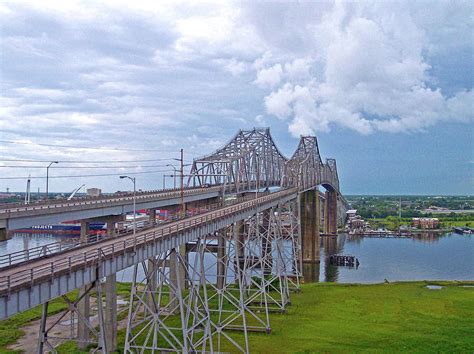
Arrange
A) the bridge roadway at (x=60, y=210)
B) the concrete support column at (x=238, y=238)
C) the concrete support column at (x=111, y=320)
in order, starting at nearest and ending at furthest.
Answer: the bridge roadway at (x=60, y=210) → the concrete support column at (x=111, y=320) → the concrete support column at (x=238, y=238)

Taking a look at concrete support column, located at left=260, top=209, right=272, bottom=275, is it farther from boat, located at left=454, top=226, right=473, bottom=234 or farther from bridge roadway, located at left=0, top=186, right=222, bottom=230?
boat, located at left=454, top=226, right=473, bottom=234

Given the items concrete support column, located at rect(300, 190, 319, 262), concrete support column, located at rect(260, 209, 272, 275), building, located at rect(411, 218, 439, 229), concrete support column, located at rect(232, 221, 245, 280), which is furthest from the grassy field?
building, located at rect(411, 218, 439, 229)

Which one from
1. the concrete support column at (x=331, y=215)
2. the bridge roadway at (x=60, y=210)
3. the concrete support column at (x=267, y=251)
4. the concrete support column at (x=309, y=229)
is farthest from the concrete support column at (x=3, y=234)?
the concrete support column at (x=331, y=215)

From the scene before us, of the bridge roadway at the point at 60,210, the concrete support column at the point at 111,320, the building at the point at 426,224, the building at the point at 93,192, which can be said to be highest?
the building at the point at 93,192

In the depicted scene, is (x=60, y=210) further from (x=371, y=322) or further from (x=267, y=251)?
(x=267, y=251)

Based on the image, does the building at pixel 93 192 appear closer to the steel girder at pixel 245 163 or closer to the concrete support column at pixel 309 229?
the steel girder at pixel 245 163

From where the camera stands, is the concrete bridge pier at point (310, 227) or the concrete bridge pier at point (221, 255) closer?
the concrete bridge pier at point (221, 255)

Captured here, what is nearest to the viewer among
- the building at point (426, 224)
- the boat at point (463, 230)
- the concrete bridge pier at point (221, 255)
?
the concrete bridge pier at point (221, 255)

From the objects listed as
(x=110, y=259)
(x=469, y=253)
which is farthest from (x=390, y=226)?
(x=110, y=259)
